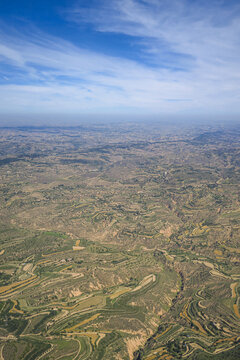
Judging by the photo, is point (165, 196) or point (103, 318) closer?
point (103, 318)

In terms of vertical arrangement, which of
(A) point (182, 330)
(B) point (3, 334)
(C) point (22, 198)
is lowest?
(A) point (182, 330)

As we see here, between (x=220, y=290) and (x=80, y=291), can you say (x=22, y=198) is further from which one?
(x=220, y=290)

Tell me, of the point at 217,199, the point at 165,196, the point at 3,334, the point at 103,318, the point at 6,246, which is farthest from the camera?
the point at 165,196

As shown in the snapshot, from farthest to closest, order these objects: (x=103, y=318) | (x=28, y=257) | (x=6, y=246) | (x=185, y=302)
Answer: (x=6, y=246), (x=28, y=257), (x=185, y=302), (x=103, y=318)

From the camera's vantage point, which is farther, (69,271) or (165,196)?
(165,196)

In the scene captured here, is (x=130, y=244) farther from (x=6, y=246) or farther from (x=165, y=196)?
(x=165, y=196)

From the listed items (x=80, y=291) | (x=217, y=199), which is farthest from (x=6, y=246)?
(x=217, y=199)

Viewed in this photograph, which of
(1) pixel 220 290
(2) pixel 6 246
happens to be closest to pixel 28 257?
(2) pixel 6 246

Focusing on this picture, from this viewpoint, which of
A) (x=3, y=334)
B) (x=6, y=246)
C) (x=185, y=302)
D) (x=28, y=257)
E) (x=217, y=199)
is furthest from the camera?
(x=217, y=199)

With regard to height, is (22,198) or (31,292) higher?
(22,198)
